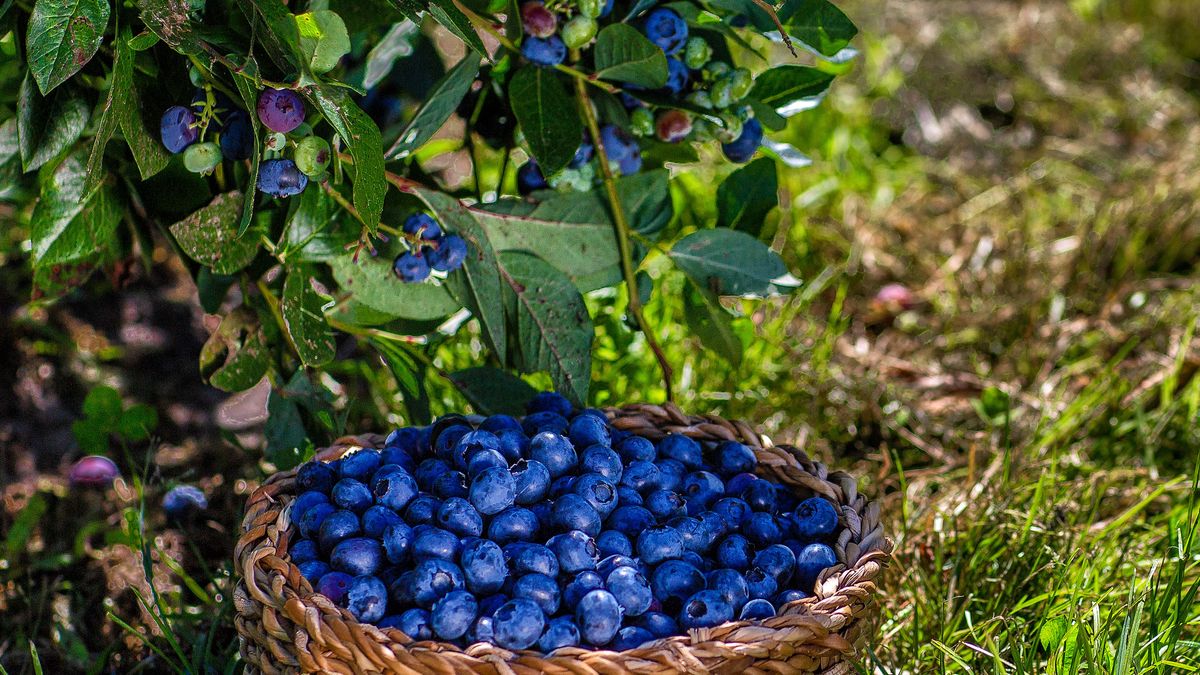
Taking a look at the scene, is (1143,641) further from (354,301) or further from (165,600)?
(165,600)

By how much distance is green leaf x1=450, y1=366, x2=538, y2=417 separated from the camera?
1.53m

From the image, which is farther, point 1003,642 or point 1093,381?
point 1093,381

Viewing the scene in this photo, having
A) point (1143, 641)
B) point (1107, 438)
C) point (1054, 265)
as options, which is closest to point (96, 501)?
point (1143, 641)

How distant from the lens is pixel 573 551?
3.57 feet

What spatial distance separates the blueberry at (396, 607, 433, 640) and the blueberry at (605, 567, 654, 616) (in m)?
0.18

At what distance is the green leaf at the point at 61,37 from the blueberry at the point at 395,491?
51 centimetres

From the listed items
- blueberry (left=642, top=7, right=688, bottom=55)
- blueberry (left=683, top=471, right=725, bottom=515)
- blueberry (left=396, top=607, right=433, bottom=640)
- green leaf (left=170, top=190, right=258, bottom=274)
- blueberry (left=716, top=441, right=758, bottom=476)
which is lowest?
blueberry (left=716, top=441, right=758, bottom=476)

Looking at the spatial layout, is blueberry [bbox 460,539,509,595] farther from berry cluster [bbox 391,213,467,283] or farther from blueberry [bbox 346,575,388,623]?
berry cluster [bbox 391,213,467,283]

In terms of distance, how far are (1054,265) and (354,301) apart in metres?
1.60

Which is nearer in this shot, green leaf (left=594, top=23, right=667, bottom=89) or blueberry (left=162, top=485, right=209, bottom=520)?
green leaf (left=594, top=23, right=667, bottom=89)

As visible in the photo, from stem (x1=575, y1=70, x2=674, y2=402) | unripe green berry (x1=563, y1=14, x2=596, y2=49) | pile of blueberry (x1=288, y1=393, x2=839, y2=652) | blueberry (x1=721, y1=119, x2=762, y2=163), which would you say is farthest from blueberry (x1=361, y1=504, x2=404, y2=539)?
blueberry (x1=721, y1=119, x2=762, y2=163)

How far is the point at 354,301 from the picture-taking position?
1.49 meters

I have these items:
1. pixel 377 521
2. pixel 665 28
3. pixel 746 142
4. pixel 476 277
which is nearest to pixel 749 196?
pixel 746 142

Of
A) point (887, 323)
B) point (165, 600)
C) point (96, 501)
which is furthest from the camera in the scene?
point (887, 323)
